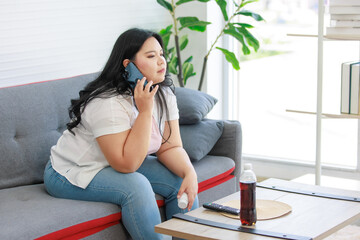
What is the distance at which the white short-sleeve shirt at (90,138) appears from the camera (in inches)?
84.0

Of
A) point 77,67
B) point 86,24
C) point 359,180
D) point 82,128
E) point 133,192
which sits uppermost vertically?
point 86,24

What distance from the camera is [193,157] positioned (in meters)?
2.68

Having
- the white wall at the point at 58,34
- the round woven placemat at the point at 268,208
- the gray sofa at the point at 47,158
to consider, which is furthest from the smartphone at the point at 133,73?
the white wall at the point at 58,34

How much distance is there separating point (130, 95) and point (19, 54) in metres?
0.92

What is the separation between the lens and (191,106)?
2.80 m

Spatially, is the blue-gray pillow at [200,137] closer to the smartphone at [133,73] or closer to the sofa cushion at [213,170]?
the sofa cushion at [213,170]

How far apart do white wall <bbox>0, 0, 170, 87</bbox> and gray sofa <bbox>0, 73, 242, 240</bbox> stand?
35 centimetres

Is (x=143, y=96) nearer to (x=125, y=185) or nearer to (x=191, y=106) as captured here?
(x=125, y=185)

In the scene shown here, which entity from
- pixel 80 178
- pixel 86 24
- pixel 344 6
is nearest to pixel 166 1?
pixel 86 24

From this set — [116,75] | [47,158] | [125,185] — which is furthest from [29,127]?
[125,185]

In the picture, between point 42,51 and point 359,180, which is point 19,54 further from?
point 359,180

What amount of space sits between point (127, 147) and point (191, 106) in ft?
2.40

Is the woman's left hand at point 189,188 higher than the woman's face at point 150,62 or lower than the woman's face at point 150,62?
lower

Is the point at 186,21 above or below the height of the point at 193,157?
above
